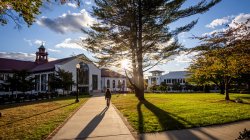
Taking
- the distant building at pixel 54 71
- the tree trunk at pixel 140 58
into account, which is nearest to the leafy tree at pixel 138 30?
the tree trunk at pixel 140 58

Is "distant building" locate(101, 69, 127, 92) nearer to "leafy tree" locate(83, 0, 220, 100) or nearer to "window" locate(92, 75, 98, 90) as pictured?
"window" locate(92, 75, 98, 90)

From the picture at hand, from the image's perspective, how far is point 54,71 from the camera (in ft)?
165

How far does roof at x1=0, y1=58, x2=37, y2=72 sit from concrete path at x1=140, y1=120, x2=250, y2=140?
53.8 m

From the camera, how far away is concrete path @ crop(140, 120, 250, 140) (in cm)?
734

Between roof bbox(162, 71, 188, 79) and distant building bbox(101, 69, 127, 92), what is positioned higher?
roof bbox(162, 71, 188, 79)

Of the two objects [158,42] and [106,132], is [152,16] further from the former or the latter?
[106,132]

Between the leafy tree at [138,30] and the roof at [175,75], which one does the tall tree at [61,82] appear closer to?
the leafy tree at [138,30]

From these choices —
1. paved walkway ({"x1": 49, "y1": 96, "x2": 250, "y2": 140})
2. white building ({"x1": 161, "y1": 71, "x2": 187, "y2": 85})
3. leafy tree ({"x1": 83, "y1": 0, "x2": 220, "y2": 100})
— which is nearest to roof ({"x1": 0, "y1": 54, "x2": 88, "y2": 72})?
leafy tree ({"x1": 83, "y1": 0, "x2": 220, "y2": 100})

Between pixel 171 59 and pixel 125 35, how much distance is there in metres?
5.54

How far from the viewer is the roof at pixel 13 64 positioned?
5428cm

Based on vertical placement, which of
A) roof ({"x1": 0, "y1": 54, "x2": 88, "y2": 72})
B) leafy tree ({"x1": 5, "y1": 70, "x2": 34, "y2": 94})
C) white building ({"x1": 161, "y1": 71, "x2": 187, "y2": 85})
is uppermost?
roof ({"x1": 0, "y1": 54, "x2": 88, "y2": 72})

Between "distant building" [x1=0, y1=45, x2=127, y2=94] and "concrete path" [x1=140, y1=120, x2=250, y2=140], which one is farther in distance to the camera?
"distant building" [x1=0, y1=45, x2=127, y2=94]

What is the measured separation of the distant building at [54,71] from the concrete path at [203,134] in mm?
43472

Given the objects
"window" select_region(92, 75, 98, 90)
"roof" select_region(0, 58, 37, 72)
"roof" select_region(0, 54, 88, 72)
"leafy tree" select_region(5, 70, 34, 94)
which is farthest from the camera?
"window" select_region(92, 75, 98, 90)
